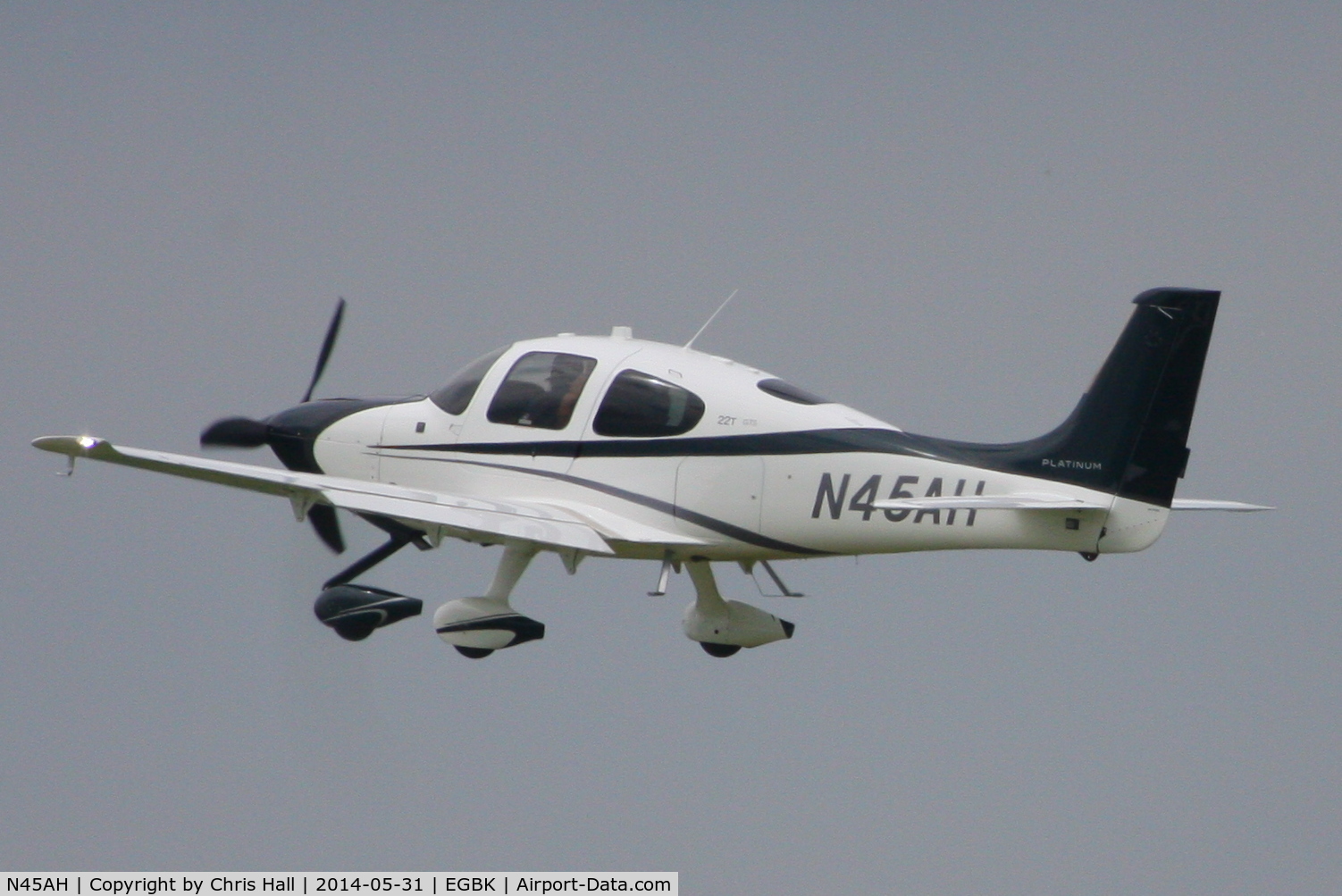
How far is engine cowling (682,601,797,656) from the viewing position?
1981 cm

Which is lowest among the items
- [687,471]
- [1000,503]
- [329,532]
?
[1000,503]

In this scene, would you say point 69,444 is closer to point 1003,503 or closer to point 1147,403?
point 1003,503

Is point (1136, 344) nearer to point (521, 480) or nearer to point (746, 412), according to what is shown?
point (746, 412)

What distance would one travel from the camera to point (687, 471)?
59.3ft

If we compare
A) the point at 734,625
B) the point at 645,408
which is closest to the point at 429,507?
the point at 645,408

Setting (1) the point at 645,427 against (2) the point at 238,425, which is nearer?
(1) the point at 645,427

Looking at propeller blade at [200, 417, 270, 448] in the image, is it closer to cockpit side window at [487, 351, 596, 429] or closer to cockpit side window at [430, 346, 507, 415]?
cockpit side window at [430, 346, 507, 415]

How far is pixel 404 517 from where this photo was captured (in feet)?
57.9

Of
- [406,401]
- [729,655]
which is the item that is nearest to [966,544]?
[729,655]

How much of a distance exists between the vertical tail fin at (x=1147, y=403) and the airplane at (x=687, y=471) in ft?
0.05

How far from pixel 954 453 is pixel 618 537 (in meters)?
2.78

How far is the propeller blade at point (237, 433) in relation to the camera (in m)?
20.2

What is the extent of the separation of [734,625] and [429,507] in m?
3.43

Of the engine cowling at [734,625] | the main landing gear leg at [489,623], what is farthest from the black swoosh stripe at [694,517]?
the engine cowling at [734,625]
